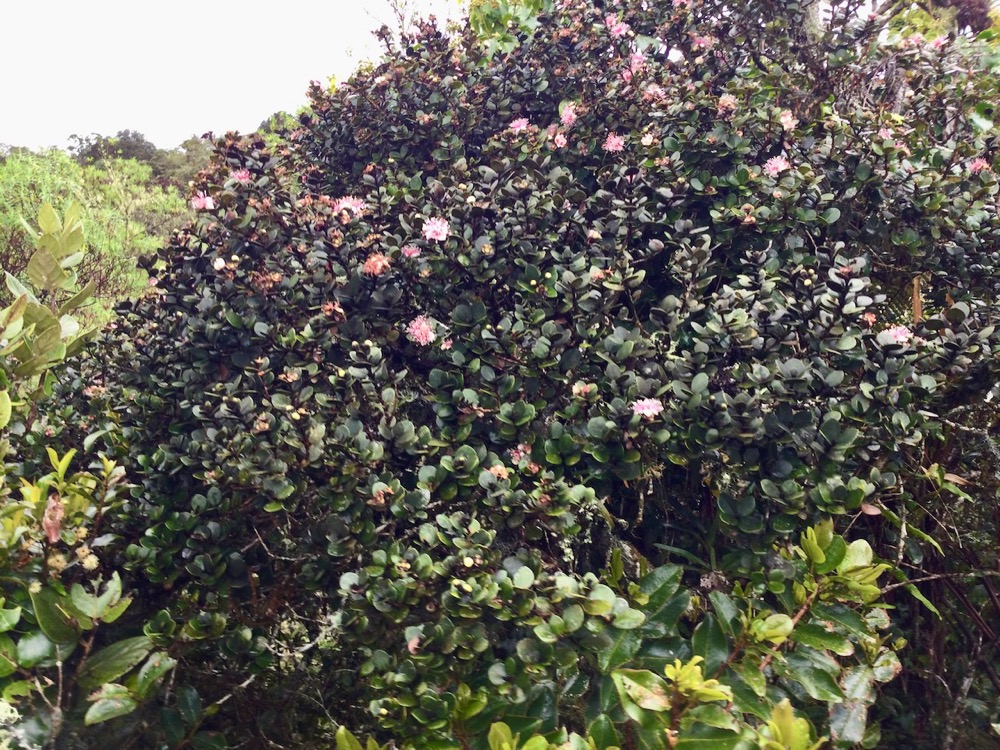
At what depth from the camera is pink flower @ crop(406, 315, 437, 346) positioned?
2.28 metres

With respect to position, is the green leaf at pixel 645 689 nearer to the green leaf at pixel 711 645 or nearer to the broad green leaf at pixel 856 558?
→ the green leaf at pixel 711 645

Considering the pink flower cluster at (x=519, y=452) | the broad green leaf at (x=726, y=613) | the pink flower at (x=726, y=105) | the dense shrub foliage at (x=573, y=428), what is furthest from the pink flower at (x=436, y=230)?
the broad green leaf at (x=726, y=613)

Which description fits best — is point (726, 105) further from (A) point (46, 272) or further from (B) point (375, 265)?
(A) point (46, 272)

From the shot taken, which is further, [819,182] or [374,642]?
[819,182]

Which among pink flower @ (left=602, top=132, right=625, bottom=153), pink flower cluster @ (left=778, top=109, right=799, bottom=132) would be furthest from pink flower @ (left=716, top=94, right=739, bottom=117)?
pink flower @ (left=602, top=132, right=625, bottom=153)

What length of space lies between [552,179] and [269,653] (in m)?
→ 1.84

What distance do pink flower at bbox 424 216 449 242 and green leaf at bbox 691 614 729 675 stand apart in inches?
54.2

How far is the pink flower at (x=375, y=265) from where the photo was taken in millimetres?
2250

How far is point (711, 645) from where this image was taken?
178 centimetres

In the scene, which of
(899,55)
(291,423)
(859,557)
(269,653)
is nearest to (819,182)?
(899,55)

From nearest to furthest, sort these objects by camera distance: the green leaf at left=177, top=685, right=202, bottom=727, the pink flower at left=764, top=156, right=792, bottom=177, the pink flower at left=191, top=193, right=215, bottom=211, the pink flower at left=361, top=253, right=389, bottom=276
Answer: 1. the green leaf at left=177, top=685, right=202, bottom=727
2. the pink flower at left=361, top=253, right=389, bottom=276
3. the pink flower at left=191, top=193, right=215, bottom=211
4. the pink flower at left=764, top=156, right=792, bottom=177

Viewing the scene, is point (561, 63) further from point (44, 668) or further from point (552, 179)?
point (44, 668)

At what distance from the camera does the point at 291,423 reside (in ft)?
6.72

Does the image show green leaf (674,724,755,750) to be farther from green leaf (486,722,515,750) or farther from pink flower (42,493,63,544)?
pink flower (42,493,63,544)
